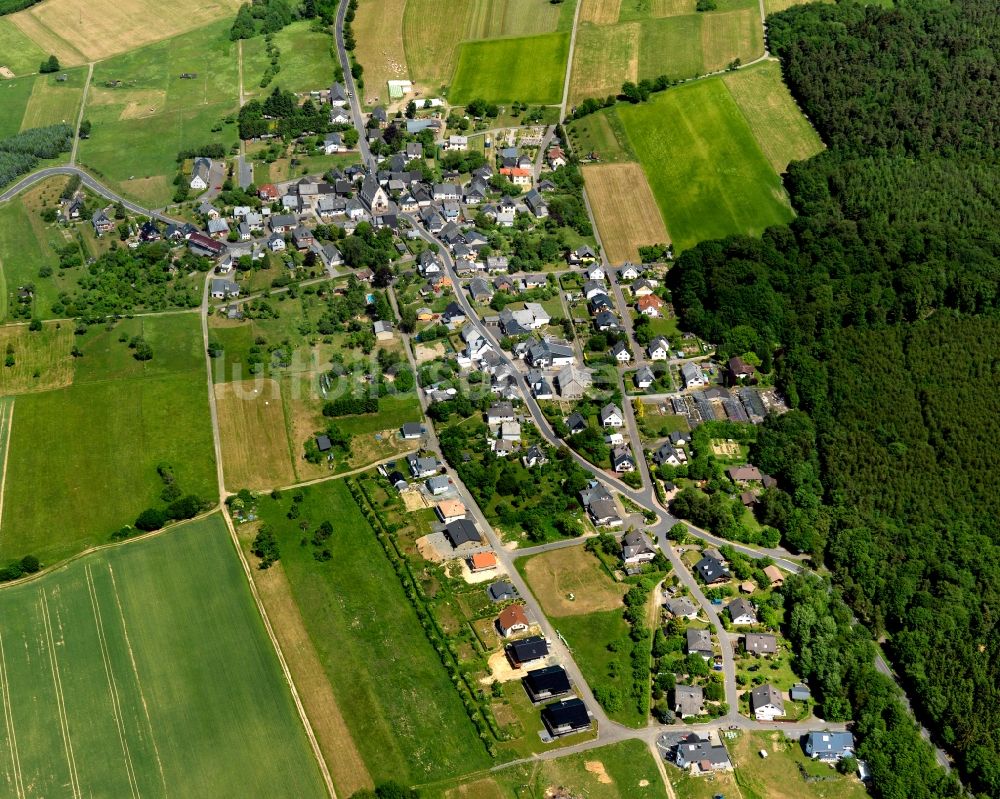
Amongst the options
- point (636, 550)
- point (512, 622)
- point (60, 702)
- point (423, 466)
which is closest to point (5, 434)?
point (60, 702)

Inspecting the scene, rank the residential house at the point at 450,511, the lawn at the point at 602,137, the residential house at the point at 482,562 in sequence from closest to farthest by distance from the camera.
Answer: the residential house at the point at 482,562
the residential house at the point at 450,511
the lawn at the point at 602,137

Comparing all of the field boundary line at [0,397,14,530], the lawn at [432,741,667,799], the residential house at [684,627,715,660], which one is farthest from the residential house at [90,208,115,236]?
the residential house at [684,627,715,660]

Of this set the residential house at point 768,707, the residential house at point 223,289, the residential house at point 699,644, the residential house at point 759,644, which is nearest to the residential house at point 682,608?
the residential house at point 699,644

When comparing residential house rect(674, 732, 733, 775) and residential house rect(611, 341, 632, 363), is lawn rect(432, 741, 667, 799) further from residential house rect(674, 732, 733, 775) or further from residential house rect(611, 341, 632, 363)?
residential house rect(611, 341, 632, 363)

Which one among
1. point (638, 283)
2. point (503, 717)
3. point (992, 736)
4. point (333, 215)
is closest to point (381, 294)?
point (333, 215)

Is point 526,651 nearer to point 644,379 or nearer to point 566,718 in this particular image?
point 566,718

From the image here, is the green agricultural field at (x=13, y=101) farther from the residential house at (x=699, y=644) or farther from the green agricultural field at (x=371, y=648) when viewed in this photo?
the residential house at (x=699, y=644)
